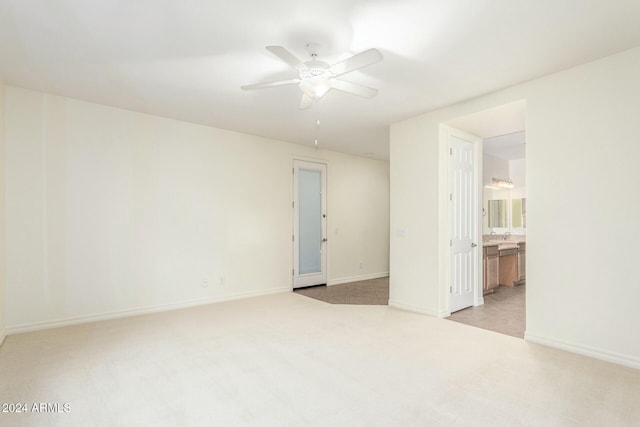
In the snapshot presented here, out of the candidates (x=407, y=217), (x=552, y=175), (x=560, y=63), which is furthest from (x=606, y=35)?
(x=407, y=217)

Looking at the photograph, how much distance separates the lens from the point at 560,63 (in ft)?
9.51

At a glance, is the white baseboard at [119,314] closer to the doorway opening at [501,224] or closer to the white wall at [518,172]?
the doorway opening at [501,224]

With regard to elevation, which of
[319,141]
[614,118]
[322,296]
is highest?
[319,141]

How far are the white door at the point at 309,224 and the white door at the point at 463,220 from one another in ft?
8.49

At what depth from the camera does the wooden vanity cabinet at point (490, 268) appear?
519 cm

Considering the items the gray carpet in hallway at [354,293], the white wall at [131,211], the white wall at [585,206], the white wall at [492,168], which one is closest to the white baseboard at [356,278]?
the gray carpet in hallway at [354,293]

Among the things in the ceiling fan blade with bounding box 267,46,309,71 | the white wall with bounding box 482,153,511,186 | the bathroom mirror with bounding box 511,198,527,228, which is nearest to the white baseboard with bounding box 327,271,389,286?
the white wall with bounding box 482,153,511,186

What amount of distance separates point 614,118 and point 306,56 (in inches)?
107

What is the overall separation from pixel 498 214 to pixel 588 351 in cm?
467

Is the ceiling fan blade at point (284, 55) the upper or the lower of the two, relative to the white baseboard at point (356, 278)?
upper

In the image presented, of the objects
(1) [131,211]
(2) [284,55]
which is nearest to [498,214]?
(2) [284,55]

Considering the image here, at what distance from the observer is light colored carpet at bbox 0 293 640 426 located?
2.00m

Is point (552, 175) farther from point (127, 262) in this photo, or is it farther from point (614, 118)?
point (127, 262)

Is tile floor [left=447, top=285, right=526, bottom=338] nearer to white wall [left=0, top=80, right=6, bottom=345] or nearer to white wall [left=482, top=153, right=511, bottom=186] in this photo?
white wall [left=482, top=153, right=511, bottom=186]
